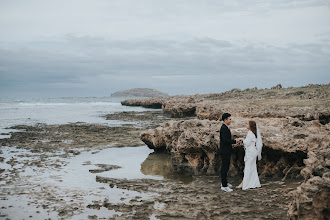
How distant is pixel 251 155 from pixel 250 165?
27 centimetres

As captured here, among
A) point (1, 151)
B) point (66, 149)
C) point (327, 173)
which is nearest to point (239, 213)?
point (327, 173)

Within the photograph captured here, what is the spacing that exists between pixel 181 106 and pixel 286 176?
29.2 meters

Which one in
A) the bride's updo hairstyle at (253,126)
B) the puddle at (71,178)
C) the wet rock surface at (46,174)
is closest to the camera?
the wet rock surface at (46,174)

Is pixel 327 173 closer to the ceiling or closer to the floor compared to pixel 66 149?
closer to the ceiling

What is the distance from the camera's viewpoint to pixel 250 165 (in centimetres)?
827

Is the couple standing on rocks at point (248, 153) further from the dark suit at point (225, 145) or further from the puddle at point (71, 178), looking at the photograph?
the puddle at point (71, 178)

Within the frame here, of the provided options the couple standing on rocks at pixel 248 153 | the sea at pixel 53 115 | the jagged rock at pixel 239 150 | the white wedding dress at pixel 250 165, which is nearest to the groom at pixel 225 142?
the couple standing on rocks at pixel 248 153

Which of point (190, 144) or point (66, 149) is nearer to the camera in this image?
point (190, 144)

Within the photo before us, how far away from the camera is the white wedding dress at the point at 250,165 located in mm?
8148

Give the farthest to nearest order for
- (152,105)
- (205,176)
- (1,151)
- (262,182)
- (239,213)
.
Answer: (152,105) < (1,151) < (205,176) < (262,182) < (239,213)

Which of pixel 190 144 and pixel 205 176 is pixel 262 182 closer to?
pixel 205 176

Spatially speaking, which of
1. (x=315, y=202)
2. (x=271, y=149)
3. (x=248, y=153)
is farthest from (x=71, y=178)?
(x=315, y=202)

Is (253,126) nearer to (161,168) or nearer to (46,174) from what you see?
(161,168)

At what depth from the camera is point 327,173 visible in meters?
5.03
